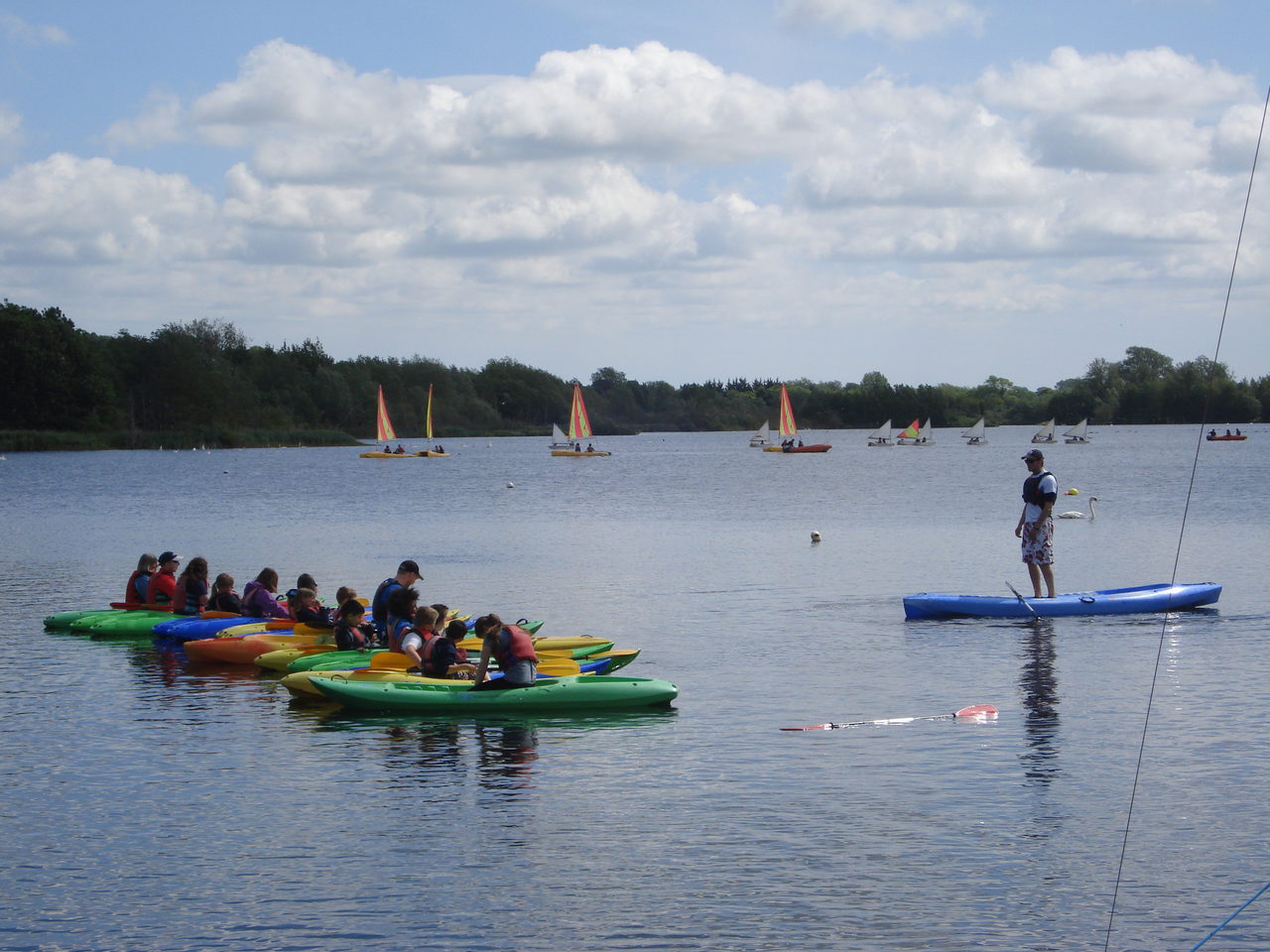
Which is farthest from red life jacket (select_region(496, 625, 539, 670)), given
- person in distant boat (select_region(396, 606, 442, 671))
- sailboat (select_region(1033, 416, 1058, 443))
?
sailboat (select_region(1033, 416, 1058, 443))

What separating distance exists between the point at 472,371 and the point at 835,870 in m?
191

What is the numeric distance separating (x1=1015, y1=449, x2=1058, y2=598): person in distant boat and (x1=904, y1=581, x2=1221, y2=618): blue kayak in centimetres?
36

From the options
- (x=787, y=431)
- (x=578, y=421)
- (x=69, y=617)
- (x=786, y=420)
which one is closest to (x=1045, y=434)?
(x=787, y=431)

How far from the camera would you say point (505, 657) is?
15703mm

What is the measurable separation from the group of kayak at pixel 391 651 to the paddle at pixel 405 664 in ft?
0.04

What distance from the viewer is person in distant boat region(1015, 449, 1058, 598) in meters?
20.5

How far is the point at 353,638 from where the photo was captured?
18328mm

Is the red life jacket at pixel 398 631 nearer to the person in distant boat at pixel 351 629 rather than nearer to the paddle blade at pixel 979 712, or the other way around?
the person in distant boat at pixel 351 629

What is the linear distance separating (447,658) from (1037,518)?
30.5ft

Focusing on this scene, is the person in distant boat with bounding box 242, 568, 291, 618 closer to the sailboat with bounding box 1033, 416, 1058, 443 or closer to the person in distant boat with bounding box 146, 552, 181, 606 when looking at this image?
the person in distant boat with bounding box 146, 552, 181, 606

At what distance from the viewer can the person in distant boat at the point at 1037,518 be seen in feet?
67.3

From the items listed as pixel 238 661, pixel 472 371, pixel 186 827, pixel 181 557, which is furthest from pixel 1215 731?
pixel 472 371

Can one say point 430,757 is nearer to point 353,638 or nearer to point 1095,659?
point 353,638

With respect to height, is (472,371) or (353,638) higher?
(472,371)
